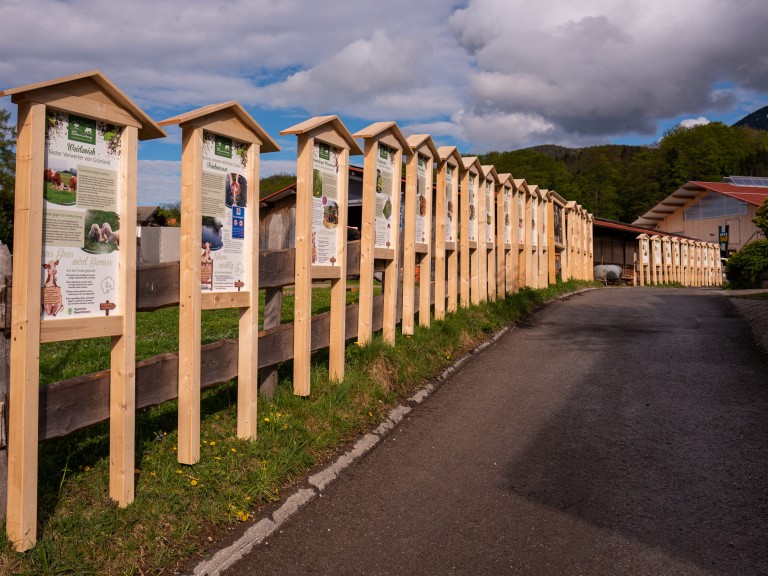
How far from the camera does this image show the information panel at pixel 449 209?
9.79 meters

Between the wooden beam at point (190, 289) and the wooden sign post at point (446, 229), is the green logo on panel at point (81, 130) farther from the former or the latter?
the wooden sign post at point (446, 229)

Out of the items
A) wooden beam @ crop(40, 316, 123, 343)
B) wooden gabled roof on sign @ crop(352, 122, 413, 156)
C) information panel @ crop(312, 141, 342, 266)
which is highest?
wooden gabled roof on sign @ crop(352, 122, 413, 156)

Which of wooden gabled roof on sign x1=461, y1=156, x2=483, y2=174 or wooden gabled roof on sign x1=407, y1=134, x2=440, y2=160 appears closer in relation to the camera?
wooden gabled roof on sign x1=407, y1=134, x2=440, y2=160

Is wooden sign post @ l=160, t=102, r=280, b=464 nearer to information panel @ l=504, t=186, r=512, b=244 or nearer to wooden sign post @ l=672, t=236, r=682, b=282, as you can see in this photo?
information panel @ l=504, t=186, r=512, b=244

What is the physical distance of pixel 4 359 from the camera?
11.4ft

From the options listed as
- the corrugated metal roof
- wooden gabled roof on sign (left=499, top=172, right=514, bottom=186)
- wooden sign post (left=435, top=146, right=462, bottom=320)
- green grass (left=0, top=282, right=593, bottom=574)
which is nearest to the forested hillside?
the corrugated metal roof

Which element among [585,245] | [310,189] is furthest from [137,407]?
[585,245]

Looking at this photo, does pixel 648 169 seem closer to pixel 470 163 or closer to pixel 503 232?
pixel 503 232

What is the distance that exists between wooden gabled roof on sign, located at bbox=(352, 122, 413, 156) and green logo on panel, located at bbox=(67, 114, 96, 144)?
364 cm

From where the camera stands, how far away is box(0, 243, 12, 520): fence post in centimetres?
346

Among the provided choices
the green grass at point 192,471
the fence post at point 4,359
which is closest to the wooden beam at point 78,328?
the fence post at point 4,359

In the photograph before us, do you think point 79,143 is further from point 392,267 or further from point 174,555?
point 392,267

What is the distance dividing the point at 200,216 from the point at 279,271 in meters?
1.21

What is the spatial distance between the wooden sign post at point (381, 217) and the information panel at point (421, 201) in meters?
0.44
